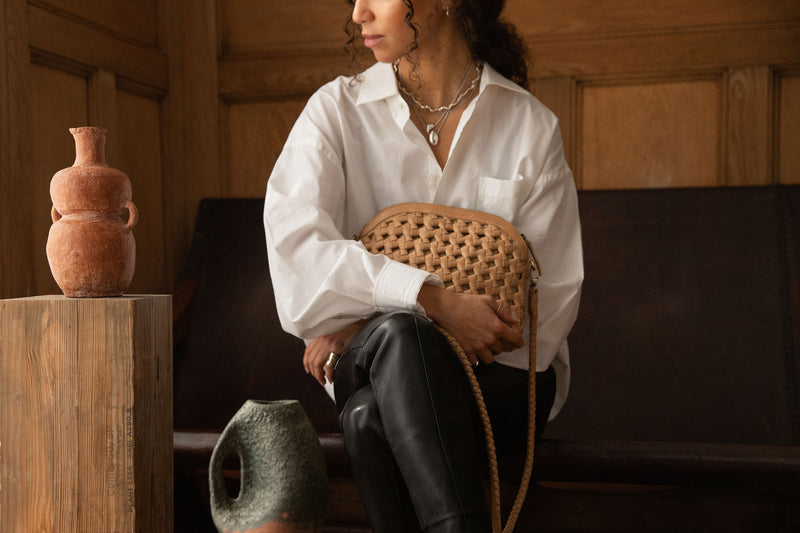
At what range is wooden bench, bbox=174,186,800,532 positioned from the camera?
1.94m

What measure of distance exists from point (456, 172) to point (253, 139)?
1253 mm

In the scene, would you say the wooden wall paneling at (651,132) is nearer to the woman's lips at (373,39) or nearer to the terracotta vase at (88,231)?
the woman's lips at (373,39)

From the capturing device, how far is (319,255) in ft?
4.80

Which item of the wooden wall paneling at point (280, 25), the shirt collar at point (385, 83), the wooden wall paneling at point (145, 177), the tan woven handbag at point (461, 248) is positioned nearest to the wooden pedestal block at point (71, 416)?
the tan woven handbag at point (461, 248)

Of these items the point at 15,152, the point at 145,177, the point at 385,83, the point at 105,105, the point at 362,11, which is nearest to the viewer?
the point at 362,11

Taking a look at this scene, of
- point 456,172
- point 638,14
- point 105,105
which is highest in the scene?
point 638,14

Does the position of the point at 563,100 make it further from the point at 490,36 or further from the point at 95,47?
the point at 95,47

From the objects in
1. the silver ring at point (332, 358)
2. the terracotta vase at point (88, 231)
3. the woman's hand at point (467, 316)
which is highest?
the terracotta vase at point (88, 231)

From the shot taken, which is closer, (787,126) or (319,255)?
(319,255)

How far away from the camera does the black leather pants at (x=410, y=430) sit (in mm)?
1189

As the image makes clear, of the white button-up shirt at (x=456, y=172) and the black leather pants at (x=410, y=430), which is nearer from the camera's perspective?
the black leather pants at (x=410, y=430)

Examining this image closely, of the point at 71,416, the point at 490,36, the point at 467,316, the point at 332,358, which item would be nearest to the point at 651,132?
the point at 490,36

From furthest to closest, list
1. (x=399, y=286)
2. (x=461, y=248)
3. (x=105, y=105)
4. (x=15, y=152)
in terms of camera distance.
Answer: (x=105, y=105) → (x=15, y=152) → (x=461, y=248) → (x=399, y=286)

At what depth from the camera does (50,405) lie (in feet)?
4.13
